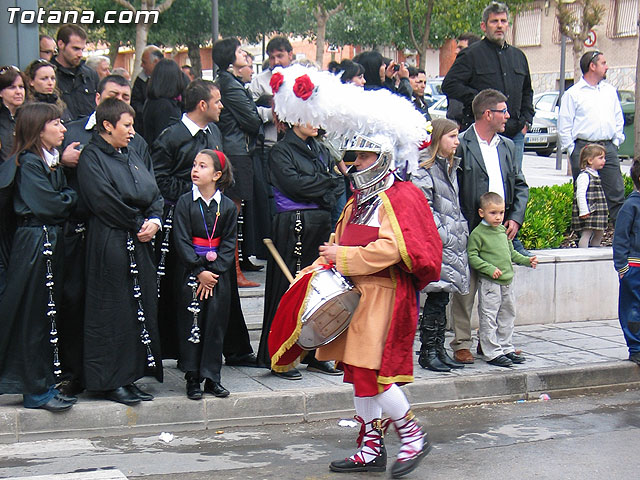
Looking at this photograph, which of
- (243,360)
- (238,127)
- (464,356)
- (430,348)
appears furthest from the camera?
(238,127)

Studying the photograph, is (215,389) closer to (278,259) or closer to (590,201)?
(278,259)

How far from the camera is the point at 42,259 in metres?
6.27

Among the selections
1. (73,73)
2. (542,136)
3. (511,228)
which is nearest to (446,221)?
(511,228)

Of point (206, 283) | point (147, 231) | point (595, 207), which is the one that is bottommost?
point (206, 283)

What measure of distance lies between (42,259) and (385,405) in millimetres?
2426

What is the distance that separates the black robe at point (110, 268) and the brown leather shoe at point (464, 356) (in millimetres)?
2777

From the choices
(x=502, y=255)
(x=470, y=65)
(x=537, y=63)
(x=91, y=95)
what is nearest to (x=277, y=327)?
(x=502, y=255)

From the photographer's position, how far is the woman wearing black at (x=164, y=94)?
8.62 meters

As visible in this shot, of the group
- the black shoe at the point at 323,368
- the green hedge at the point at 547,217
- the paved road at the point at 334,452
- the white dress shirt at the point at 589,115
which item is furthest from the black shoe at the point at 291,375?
the white dress shirt at the point at 589,115

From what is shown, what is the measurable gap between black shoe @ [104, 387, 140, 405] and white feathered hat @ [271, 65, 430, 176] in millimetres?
2225

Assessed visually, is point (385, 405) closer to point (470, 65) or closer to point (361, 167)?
point (361, 167)

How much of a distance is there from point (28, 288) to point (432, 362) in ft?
10.5

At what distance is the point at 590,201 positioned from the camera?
33.4 ft

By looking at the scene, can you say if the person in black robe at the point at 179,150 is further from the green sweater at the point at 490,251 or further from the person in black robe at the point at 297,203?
the green sweater at the point at 490,251
